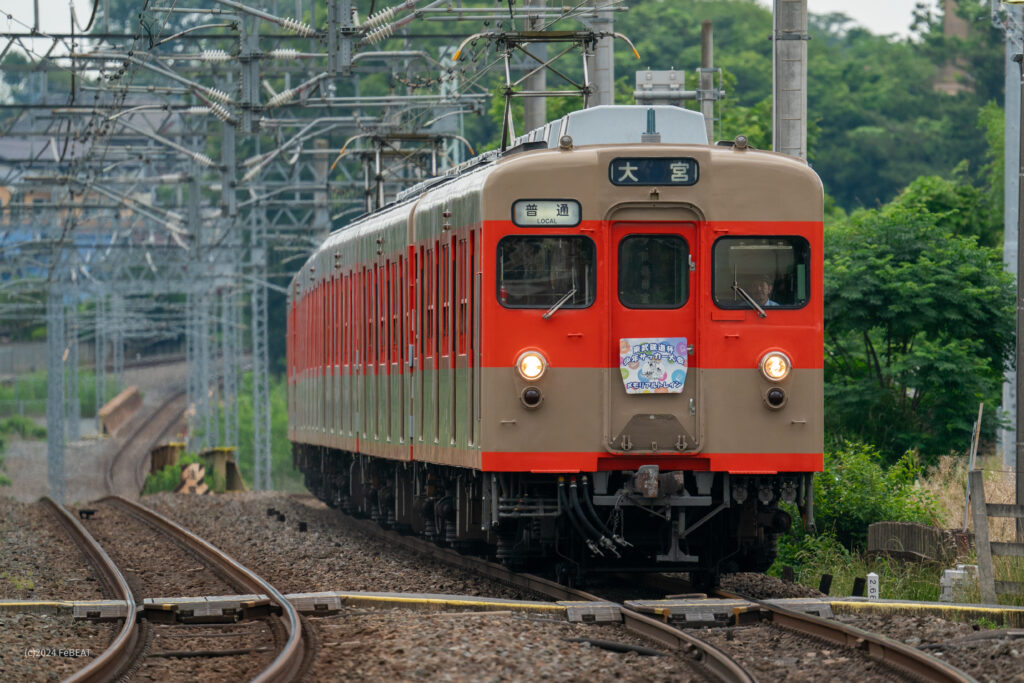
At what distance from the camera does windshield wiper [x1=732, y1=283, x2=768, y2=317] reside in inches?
490

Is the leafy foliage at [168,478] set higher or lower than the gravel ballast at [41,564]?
lower

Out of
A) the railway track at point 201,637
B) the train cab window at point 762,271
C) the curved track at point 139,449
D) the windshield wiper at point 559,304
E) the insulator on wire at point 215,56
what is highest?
the insulator on wire at point 215,56

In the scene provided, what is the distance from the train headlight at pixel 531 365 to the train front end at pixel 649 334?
16mm

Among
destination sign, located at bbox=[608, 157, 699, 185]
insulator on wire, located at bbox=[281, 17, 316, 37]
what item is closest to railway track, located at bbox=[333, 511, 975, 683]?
destination sign, located at bbox=[608, 157, 699, 185]

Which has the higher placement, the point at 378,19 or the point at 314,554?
the point at 378,19

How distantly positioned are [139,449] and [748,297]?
56959 mm

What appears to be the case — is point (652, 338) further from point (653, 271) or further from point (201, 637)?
point (201, 637)

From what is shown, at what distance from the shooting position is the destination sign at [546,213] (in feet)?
41.0

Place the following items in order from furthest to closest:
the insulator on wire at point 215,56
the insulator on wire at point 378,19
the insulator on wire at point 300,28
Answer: the insulator on wire at point 215,56, the insulator on wire at point 300,28, the insulator on wire at point 378,19

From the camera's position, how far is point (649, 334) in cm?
1252

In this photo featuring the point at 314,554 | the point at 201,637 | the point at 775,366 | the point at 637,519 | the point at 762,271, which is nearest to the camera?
the point at 201,637

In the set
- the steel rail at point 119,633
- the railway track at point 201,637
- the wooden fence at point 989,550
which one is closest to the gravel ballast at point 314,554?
the railway track at point 201,637

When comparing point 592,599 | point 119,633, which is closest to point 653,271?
point 592,599

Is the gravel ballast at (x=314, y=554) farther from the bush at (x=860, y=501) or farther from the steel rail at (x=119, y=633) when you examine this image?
the bush at (x=860, y=501)
